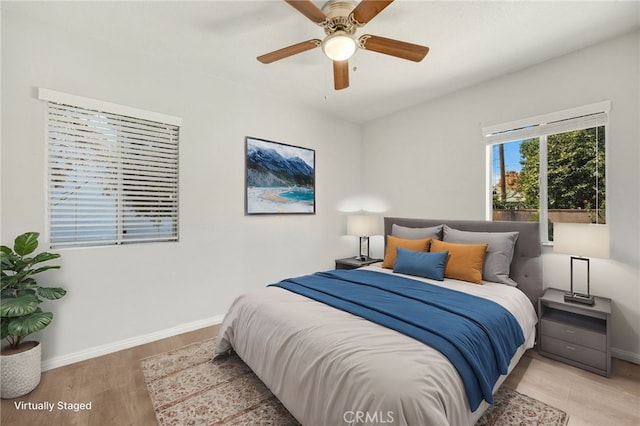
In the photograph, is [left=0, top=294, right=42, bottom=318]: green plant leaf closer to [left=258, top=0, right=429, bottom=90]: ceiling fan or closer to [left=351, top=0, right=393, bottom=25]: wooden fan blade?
[left=258, top=0, right=429, bottom=90]: ceiling fan

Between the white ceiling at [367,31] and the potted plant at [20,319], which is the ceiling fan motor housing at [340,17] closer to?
the white ceiling at [367,31]

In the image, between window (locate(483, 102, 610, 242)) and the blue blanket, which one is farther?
window (locate(483, 102, 610, 242))

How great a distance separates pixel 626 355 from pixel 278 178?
3.77 m

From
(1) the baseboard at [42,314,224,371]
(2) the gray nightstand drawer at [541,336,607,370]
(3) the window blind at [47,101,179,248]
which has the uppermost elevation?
(3) the window blind at [47,101,179,248]

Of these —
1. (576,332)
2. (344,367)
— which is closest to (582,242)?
(576,332)

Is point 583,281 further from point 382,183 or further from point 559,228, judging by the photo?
point 382,183

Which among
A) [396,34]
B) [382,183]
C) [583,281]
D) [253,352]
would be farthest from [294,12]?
[583,281]

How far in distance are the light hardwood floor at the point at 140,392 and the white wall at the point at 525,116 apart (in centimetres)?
66

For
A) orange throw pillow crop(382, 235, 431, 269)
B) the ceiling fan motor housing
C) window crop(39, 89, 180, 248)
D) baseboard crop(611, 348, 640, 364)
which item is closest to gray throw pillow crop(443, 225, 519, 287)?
orange throw pillow crop(382, 235, 431, 269)

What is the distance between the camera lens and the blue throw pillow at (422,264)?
2615 millimetres

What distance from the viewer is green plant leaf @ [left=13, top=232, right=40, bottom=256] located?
75.2 inches

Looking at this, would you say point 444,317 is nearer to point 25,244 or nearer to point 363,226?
point 363,226

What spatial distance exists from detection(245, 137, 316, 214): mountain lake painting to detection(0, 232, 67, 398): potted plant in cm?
188

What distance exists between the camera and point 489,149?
3234mm
